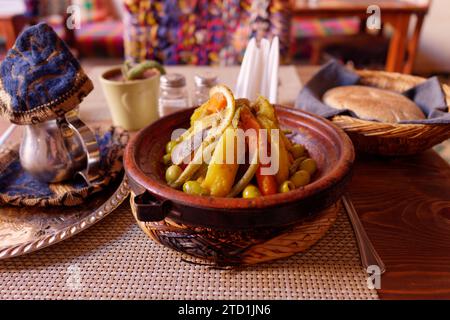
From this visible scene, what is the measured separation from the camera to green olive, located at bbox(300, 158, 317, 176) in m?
0.72

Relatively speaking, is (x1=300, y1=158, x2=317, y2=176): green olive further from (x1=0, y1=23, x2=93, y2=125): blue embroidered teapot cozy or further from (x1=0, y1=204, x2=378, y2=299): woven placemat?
(x1=0, y1=23, x2=93, y2=125): blue embroidered teapot cozy

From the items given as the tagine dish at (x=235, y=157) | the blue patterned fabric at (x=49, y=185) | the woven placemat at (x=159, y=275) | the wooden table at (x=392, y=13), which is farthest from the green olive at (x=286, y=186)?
the wooden table at (x=392, y=13)

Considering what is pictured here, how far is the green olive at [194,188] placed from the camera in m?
0.63

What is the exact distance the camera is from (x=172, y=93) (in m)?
1.11

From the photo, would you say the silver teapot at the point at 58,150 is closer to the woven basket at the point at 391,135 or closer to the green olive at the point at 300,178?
the green olive at the point at 300,178

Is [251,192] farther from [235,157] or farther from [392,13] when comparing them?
[392,13]

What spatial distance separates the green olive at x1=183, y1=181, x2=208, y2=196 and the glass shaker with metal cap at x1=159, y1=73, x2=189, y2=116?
52 centimetres

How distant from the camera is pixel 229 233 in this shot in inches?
23.3

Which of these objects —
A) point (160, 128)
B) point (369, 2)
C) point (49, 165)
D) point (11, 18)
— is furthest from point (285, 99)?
point (11, 18)

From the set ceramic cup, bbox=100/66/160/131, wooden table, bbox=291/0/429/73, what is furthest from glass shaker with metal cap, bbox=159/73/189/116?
wooden table, bbox=291/0/429/73

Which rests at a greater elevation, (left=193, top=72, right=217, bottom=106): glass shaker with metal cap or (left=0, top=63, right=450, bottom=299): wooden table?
(left=193, top=72, right=217, bottom=106): glass shaker with metal cap

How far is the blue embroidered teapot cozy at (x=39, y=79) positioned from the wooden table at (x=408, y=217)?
631mm
